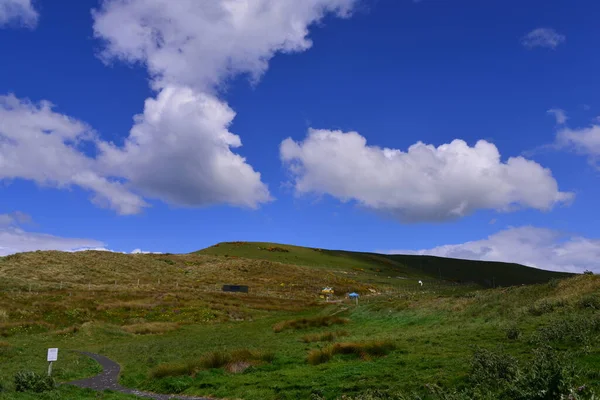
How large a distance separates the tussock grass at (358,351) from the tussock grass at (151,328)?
33.2m

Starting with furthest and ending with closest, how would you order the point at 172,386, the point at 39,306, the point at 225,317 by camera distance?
1. the point at 225,317
2. the point at 39,306
3. the point at 172,386

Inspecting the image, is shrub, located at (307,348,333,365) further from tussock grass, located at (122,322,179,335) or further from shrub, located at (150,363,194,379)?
tussock grass, located at (122,322,179,335)

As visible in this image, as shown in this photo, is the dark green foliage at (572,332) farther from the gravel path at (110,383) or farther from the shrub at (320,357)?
the gravel path at (110,383)

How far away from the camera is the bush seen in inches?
766

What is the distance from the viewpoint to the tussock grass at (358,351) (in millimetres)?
23734

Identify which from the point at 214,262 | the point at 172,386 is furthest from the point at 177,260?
the point at 172,386

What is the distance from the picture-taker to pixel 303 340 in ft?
116

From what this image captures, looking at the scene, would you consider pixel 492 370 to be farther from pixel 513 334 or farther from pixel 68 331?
pixel 68 331

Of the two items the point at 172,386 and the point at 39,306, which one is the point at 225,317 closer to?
the point at 39,306

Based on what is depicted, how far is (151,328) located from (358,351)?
35860 millimetres

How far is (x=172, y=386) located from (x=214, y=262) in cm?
11813

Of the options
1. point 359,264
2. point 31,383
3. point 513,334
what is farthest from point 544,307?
point 359,264

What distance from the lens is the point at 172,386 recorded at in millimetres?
22219

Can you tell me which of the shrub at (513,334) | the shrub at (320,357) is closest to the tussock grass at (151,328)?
the shrub at (320,357)
